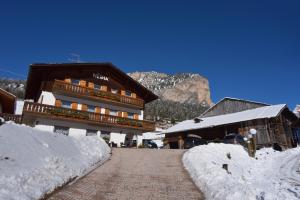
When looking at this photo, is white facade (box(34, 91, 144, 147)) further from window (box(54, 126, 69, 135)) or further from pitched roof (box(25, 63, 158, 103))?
pitched roof (box(25, 63, 158, 103))

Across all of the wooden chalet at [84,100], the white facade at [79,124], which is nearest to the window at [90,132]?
the wooden chalet at [84,100]

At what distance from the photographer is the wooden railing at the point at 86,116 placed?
27.3m

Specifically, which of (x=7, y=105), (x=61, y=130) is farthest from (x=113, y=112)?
(x=7, y=105)

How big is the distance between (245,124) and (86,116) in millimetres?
19652

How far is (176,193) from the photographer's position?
10.7m

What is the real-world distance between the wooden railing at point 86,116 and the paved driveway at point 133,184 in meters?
13.5

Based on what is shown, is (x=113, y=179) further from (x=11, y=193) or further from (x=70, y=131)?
(x=70, y=131)

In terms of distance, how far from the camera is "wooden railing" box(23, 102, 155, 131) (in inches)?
1075

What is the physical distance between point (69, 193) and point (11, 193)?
2272 mm

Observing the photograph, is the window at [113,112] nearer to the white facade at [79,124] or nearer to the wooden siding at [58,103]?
the white facade at [79,124]

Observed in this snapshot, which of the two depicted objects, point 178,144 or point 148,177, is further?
point 178,144

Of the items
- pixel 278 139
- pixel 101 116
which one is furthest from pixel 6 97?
pixel 278 139

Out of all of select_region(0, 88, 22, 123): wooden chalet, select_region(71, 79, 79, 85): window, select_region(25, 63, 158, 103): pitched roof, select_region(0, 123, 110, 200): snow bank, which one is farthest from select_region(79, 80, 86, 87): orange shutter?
select_region(0, 123, 110, 200): snow bank

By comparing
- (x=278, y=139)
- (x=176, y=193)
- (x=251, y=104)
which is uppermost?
(x=251, y=104)
